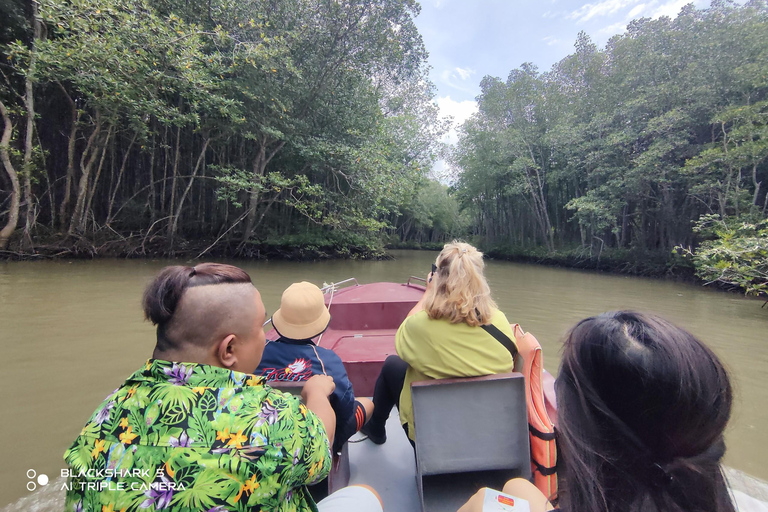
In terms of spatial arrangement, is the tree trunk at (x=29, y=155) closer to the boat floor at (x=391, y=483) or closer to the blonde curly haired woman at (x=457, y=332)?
the boat floor at (x=391, y=483)

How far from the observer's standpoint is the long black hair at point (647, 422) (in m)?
0.59

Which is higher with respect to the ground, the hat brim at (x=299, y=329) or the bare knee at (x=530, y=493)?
the hat brim at (x=299, y=329)

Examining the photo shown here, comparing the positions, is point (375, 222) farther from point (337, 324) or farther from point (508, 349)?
point (508, 349)

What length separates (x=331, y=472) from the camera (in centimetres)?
156

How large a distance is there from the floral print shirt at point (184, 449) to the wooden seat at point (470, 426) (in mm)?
829

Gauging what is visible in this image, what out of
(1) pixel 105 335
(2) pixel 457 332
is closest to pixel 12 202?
(1) pixel 105 335

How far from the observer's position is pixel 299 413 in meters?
0.80

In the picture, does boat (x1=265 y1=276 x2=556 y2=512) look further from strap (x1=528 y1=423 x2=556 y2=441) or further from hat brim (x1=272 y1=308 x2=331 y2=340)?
hat brim (x1=272 y1=308 x2=331 y2=340)

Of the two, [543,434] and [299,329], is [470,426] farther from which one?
[299,329]

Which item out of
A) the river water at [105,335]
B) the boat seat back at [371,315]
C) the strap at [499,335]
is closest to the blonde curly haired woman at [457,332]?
the strap at [499,335]

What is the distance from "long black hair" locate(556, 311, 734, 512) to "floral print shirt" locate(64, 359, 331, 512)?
568 mm

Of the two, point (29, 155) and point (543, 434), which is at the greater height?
point (29, 155)

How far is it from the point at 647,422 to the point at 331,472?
134cm

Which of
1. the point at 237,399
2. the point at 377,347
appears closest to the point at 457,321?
the point at 237,399
